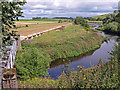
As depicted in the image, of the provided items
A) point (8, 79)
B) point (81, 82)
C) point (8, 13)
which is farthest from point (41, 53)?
point (8, 13)

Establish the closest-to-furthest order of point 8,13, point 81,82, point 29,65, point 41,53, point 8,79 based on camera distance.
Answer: point 8,13 < point 8,79 < point 81,82 < point 29,65 < point 41,53

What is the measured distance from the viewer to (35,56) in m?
10.6

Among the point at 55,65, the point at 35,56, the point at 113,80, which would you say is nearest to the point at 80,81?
the point at 113,80

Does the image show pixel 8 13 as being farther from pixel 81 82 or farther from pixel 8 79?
pixel 81 82

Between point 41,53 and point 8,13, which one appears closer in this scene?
point 8,13

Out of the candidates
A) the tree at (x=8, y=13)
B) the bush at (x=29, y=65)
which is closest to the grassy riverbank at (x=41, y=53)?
the bush at (x=29, y=65)

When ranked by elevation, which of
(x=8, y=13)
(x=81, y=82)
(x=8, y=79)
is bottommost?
(x=81, y=82)

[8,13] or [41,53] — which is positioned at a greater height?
[8,13]

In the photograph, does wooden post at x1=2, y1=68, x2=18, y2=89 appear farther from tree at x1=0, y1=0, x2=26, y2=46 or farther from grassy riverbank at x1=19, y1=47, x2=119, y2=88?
grassy riverbank at x1=19, y1=47, x2=119, y2=88

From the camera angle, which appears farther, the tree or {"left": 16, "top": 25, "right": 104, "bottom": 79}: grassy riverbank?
{"left": 16, "top": 25, "right": 104, "bottom": 79}: grassy riverbank

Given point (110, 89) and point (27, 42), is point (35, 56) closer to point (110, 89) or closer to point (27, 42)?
point (110, 89)

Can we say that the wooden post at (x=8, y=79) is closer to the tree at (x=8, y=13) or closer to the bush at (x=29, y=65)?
the tree at (x=8, y=13)

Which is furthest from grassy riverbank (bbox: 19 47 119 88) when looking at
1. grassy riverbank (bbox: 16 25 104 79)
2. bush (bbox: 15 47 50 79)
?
grassy riverbank (bbox: 16 25 104 79)

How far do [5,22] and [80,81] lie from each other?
4843mm
